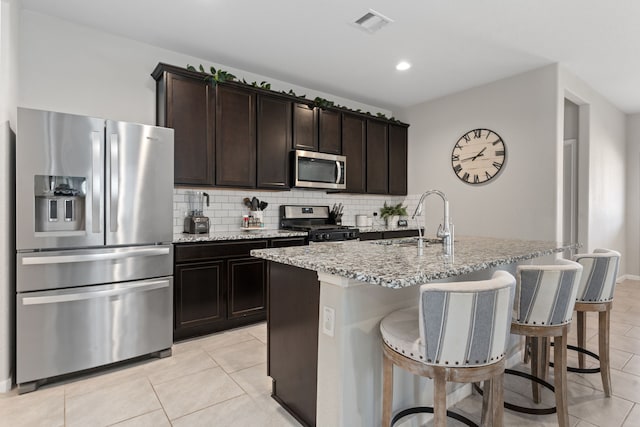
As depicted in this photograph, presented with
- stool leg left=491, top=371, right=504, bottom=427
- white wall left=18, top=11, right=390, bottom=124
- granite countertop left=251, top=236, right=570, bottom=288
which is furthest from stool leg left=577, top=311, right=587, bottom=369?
white wall left=18, top=11, right=390, bottom=124

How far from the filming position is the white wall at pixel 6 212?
2.14 m

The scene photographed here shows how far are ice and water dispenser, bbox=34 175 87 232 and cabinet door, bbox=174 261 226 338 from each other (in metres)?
0.85

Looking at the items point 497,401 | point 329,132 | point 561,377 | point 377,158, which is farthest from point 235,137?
point 561,377

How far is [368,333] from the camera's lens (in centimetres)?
163

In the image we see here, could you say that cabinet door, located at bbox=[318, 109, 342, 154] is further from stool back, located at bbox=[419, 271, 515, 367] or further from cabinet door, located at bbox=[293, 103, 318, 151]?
stool back, located at bbox=[419, 271, 515, 367]

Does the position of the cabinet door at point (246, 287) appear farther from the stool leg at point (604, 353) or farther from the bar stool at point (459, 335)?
the stool leg at point (604, 353)

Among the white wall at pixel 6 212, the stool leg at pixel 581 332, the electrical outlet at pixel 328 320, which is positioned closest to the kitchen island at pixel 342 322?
the electrical outlet at pixel 328 320

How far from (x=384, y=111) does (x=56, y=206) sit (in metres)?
4.50

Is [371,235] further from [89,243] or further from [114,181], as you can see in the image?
[89,243]

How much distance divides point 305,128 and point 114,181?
2.26 meters

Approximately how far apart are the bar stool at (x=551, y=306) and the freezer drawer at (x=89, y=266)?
7.98 feet

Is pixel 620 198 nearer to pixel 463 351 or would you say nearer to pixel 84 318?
pixel 463 351

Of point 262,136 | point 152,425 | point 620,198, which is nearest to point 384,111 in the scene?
point 262,136

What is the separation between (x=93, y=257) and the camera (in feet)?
7.77
